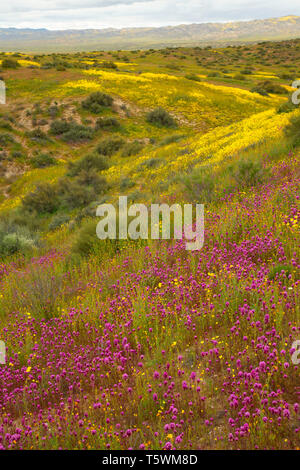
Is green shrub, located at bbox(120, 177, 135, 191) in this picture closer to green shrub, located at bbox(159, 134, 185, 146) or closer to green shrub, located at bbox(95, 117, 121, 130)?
green shrub, located at bbox(159, 134, 185, 146)

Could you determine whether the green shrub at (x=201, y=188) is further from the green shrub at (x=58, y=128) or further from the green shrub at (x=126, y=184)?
the green shrub at (x=58, y=128)

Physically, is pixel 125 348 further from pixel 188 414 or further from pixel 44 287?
pixel 44 287

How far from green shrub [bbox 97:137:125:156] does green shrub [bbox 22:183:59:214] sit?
30.6 ft

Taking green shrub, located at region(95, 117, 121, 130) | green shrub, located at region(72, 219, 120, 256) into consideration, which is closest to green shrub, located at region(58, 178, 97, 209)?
green shrub, located at region(72, 219, 120, 256)

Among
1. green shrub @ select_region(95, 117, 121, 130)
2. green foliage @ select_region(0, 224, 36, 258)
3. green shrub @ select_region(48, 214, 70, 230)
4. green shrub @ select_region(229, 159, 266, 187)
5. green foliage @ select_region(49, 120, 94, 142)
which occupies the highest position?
green shrub @ select_region(95, 117, 121, 130)

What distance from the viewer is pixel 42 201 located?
664 inches

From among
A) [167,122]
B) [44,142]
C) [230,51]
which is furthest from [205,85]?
[230,51]

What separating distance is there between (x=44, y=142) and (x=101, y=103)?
28.0 ft

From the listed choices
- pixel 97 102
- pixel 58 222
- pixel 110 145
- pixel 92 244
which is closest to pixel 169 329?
pixel 92 244

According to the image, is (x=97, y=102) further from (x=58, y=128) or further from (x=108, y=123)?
(x=58, y=128)

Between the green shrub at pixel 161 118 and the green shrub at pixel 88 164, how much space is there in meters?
11.6

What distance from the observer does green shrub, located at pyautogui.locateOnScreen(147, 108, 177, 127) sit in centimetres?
3180

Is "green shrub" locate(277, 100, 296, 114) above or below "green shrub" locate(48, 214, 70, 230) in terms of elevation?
above

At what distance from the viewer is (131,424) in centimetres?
286
